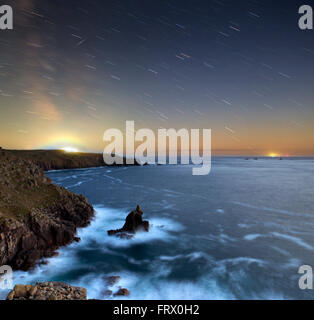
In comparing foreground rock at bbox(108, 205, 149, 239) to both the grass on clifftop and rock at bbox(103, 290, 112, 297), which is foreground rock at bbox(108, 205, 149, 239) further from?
rock at bbox(103, 290, 112, 297)

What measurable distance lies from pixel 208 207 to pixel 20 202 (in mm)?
31372

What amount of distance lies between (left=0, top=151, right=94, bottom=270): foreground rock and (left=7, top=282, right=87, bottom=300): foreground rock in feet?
21.3

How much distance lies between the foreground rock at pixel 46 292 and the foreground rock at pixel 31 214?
649 cm

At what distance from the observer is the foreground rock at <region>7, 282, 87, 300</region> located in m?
9.15

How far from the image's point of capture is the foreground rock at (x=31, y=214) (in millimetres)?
14938

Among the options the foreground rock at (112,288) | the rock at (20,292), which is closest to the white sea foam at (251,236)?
the foreground rock at (112,288)

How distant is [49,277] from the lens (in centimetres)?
1455

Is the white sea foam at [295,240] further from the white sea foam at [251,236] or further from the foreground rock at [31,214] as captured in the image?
the foreground rock at [31,214]

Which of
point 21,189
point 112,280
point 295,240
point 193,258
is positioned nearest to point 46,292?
point 112,280

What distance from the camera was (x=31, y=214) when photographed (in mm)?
17844

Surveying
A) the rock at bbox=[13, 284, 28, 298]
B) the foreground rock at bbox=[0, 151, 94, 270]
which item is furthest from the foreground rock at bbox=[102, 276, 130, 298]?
the foreground rock at bbox=[0, 151, 94, 270]

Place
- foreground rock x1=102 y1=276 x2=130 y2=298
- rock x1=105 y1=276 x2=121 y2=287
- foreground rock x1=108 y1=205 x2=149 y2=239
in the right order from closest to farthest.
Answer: foreground rock x1=102 y1=276 x2=130 y2=298 → rock x1=105 y1=276 x2=121 y2=287 → foreground rock x1=108 y1=205 x2=149 y2=239
